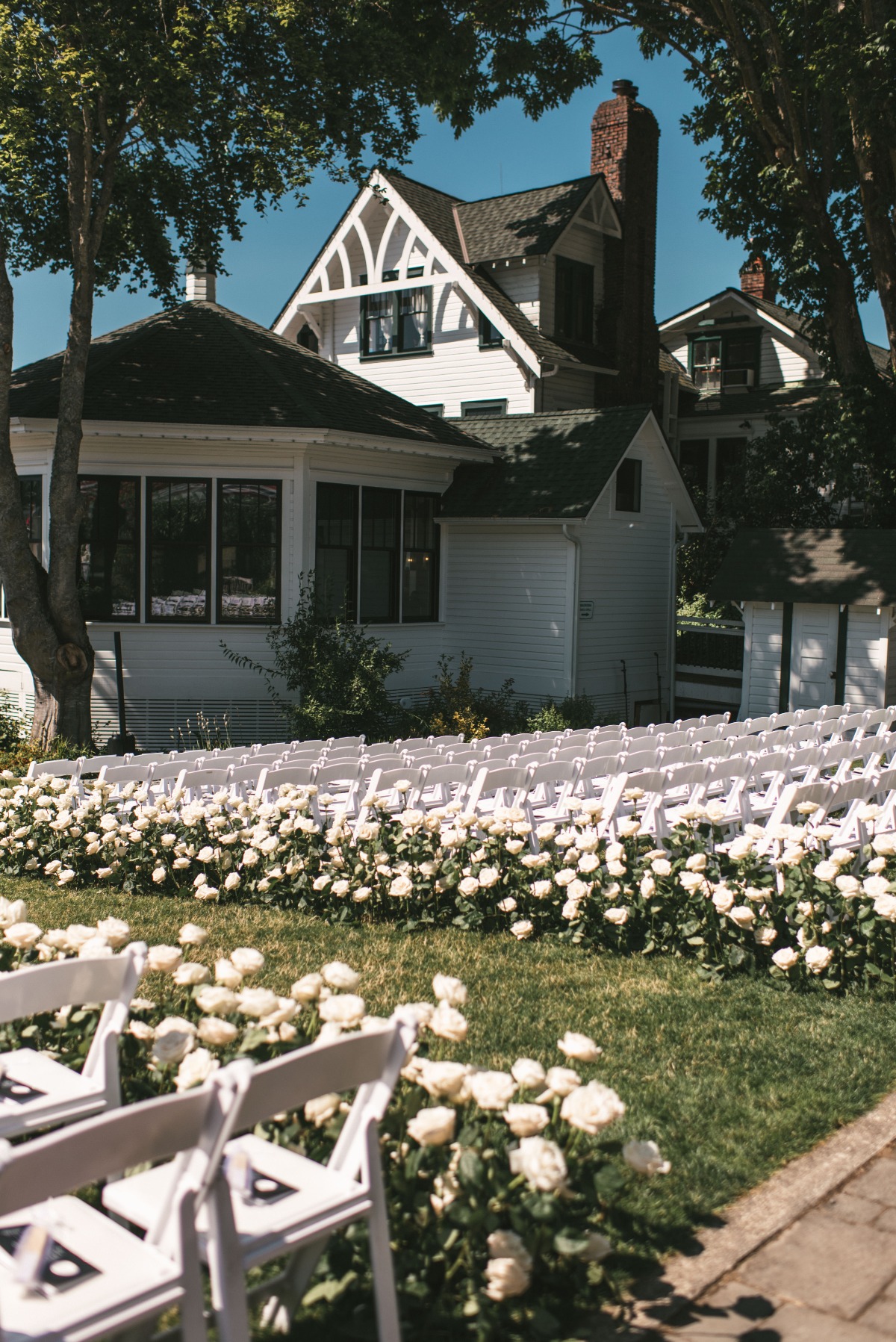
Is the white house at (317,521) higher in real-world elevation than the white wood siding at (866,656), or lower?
higher

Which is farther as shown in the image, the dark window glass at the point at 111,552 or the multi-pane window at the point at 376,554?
the multi-pane window at the point at 376,554

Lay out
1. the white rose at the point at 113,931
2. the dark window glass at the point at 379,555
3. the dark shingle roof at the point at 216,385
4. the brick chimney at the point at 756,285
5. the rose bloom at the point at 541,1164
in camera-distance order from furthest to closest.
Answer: the brick chimney at the point at 756,285, the dark window glass at the point at 379,555, the dark shingle roof at the point at 216,385, the white rose at the point at 113,931, the rose bloom at the point at 541,1164

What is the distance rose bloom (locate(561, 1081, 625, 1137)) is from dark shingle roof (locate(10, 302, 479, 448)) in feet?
47.1

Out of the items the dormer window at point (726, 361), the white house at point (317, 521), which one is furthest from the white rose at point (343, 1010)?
the dormer window at point (726, 361)

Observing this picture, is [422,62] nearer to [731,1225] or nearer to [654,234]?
[654,234]

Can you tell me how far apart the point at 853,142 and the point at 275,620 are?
40.5 ft

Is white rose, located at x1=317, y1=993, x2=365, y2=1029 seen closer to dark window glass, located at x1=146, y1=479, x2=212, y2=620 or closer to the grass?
the grass

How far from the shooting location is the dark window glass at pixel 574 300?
25484mm

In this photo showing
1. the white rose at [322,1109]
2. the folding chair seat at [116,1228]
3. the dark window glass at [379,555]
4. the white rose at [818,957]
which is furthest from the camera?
the dark window glass at [379,555]

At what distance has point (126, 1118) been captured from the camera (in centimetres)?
264

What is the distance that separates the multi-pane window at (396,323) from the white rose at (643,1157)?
23.9 m

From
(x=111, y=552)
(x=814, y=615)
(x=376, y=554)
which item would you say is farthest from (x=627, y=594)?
(x=111, y=552)

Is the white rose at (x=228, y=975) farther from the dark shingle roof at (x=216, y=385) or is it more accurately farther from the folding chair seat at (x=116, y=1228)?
the dark shingle roof at (x=216, y=385)

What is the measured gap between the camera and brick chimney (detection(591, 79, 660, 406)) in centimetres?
2642
